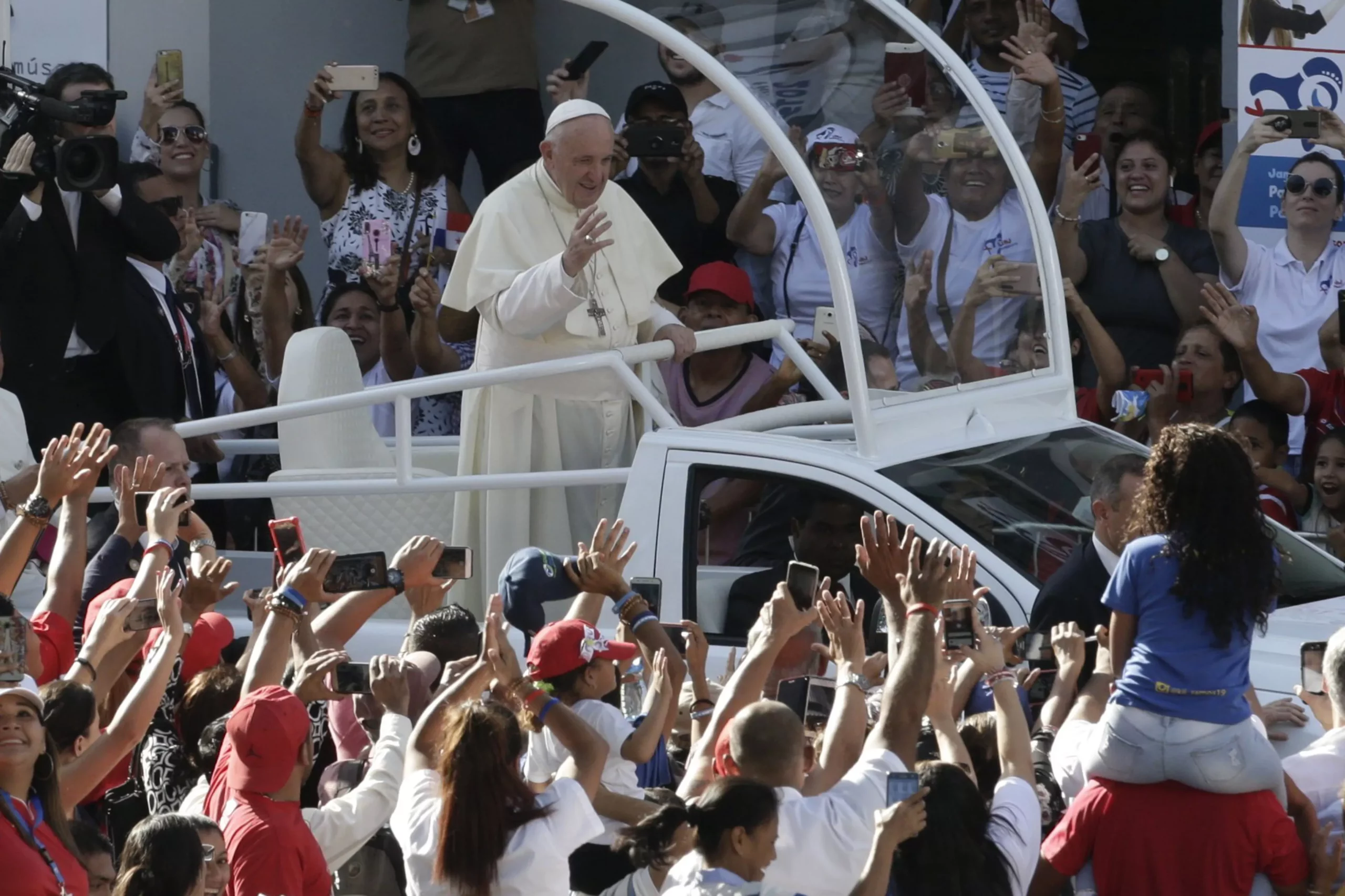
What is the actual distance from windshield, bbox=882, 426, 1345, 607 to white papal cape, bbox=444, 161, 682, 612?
1.22 metres

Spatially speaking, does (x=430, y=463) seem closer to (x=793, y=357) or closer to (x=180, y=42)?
(x=793, y=357)

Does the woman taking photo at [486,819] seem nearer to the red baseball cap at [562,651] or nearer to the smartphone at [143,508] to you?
the red baseball cap at [562,651]

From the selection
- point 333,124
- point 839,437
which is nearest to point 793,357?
point 839,437

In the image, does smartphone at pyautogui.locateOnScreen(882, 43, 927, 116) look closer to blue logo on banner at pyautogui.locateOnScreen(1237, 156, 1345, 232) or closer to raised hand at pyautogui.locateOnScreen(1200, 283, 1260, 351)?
raised hand at pyautogui.locateOnScreen(1200, 283, 1260, 351)

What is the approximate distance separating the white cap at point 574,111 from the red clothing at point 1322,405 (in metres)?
3.39

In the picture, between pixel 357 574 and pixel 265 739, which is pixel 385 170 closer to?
pixel 357 574

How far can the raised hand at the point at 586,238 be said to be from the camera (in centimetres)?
655

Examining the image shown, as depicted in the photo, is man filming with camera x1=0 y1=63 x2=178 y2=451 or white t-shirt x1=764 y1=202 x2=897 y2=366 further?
man filming with camera x1=0 y1=63 x2=178 y2=451

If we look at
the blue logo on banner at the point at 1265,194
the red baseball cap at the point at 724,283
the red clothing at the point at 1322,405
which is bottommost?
the red clothing at the point at 1322,405

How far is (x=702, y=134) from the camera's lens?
9.93 meters

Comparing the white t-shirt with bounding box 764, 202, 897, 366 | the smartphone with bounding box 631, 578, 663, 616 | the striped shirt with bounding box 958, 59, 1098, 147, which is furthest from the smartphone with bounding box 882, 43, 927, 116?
the smartphone with bounding box 631, 578, 663, 616

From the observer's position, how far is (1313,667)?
16.5ft

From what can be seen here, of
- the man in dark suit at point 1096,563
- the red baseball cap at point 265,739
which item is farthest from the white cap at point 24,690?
the man in dark suit at point 1096,563

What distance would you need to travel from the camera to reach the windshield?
6.25 meters
